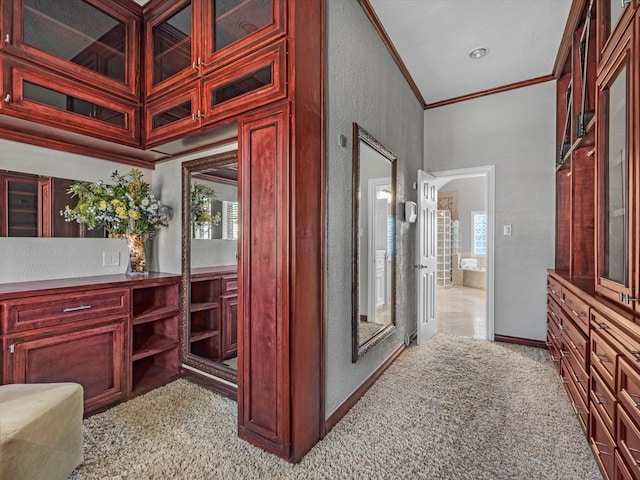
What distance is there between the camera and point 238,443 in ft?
5.90

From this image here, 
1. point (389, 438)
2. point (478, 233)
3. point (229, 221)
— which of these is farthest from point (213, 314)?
point (478, 233)

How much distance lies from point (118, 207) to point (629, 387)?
122 inches

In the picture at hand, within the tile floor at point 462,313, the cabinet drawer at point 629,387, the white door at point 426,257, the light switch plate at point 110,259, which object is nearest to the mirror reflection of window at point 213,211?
the light switch plate at point 110,259

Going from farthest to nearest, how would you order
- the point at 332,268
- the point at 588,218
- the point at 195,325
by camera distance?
1. the point at 195,325
2. the point at 588,218
3. the point at 332,268

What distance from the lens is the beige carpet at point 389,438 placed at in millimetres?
1598

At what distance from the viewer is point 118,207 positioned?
2.42m

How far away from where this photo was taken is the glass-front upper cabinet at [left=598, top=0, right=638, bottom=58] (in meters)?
1.31

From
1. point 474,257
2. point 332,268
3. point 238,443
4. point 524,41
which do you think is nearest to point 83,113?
point 332,268

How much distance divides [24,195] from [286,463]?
2.48 m

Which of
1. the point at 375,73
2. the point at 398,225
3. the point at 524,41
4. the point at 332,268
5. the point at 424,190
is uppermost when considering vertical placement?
the point at 524,41

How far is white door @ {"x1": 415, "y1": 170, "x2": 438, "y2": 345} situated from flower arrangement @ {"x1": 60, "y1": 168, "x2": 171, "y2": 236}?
2626 mm

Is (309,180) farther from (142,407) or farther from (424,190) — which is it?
(424,190)

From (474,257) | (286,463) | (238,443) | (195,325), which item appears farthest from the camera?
(474,257)

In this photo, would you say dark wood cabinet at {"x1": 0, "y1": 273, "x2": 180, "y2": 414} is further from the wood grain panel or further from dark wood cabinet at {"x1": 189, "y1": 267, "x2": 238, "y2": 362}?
the wood grain panel
